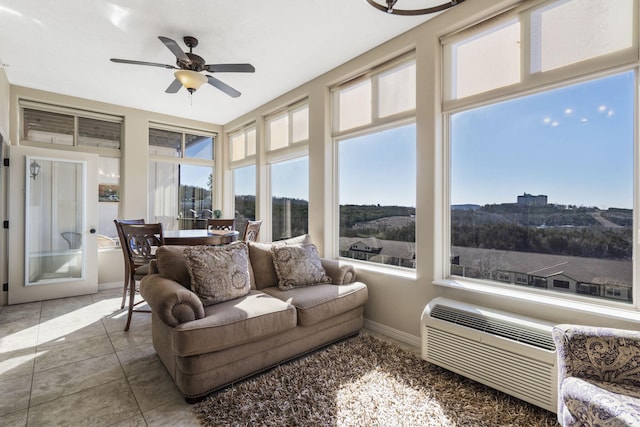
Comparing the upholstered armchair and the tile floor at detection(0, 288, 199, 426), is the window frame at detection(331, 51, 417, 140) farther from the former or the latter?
the tile floor at detection(0, 288, 199, 426)

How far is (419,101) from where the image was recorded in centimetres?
282

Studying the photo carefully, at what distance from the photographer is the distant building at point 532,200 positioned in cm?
226

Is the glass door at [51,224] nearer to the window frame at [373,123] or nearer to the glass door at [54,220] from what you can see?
the glass door at [54,220]

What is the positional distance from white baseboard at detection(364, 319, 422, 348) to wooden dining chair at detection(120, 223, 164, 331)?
7.92 ft

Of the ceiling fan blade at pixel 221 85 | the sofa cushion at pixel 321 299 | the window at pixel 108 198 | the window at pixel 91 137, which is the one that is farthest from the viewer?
the window at pixel 108 198

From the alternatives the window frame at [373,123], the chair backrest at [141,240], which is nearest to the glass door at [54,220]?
the chair backrest at [141,240]

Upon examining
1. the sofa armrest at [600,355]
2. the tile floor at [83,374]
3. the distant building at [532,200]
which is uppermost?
the distant building at [532,200]

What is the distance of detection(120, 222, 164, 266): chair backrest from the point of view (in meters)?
3.25

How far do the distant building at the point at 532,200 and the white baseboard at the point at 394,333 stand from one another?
58.3 inches

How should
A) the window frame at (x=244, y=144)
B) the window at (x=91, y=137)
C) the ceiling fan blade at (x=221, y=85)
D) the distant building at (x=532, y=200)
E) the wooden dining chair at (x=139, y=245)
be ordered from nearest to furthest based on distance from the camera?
the distant building at (x=532, y=200) < the ceiling fan blade at (x=221, y=85) < the wooden dining chair at (x=139, y=245) < the window at (x=91, y=137) < the window frame at (x=244, y=144)

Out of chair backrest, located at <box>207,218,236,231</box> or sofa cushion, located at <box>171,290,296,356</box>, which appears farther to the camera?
chair backrest, located at <box>207,218,236,231</box>

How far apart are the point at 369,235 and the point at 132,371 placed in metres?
2.53

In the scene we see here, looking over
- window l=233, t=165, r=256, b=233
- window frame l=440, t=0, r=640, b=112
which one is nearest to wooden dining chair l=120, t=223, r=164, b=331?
window l=233, t=165, r=256, b=233

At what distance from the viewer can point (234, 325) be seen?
2.05m
